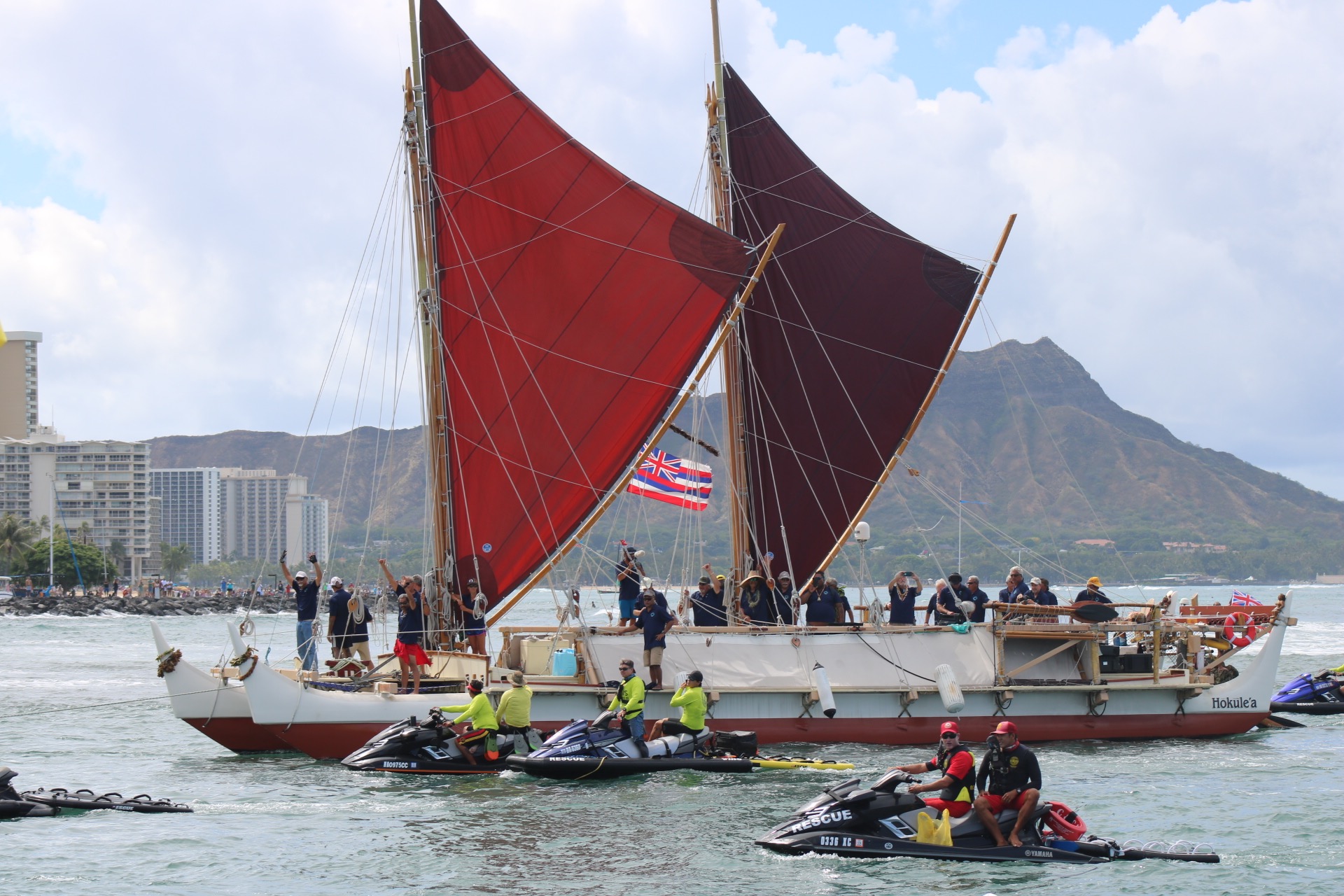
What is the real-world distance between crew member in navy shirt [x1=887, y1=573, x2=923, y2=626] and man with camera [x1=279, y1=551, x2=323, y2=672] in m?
10.9

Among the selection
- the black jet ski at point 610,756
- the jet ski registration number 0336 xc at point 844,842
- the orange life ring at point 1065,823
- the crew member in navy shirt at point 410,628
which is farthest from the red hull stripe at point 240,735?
the orange life ring at point 1065,823

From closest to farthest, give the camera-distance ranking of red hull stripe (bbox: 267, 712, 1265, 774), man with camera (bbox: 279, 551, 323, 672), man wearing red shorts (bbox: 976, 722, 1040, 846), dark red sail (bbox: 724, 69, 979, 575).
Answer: man wearing red shorts (bbox: 976, 722, 1040, 846) < red hull stripe (bbox: 267, 712, 1265, 774) < man with camera (bbox: 279, 551, 323, 672) < dark red sail (bbox: 724, 69, 979, 575)

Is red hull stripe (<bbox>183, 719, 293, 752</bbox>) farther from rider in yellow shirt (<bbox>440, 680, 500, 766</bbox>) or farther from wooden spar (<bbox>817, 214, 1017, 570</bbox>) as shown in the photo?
wooden spar (<bbox>817, 214, 1017, 570</bbox>)

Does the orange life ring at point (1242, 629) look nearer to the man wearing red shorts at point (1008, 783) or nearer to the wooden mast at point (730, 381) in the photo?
the wooden mast at point (730, 381)

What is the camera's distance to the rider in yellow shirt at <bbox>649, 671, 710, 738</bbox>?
23.4m

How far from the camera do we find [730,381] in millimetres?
32750

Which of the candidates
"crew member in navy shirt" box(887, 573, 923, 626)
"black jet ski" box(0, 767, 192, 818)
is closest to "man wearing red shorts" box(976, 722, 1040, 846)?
"crew member in navy shirt" box(887, 573, 923, 626)

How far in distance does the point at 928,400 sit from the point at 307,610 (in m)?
15.3

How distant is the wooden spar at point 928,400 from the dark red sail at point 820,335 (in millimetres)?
174

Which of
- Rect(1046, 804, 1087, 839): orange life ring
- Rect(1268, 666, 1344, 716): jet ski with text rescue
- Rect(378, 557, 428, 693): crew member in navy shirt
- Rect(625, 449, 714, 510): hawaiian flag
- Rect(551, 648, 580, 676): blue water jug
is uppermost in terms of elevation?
Rect(625, 449, 714, 510): hawaiian flag

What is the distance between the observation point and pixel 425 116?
29.1 m

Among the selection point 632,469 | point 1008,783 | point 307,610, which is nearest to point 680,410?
point 632,469

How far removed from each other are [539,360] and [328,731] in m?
8.64

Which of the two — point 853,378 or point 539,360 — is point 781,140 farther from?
point 539,360
